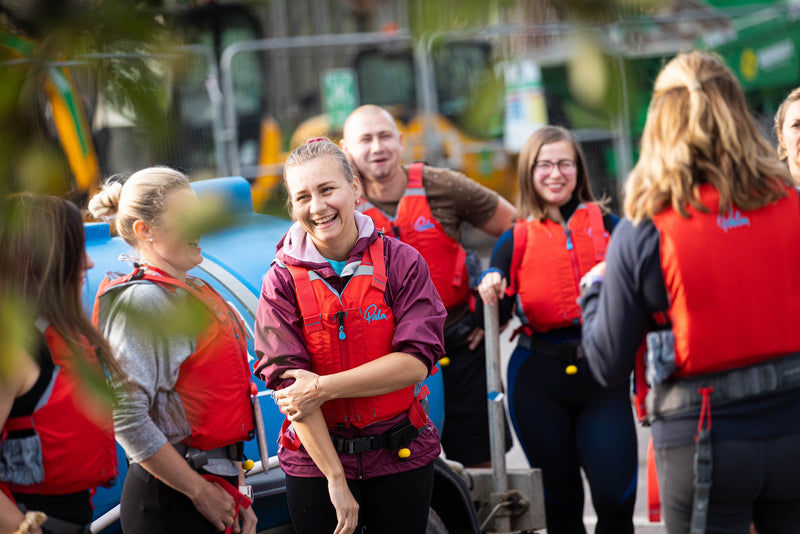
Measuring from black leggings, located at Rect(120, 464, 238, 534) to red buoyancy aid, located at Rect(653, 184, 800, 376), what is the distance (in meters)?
1.42

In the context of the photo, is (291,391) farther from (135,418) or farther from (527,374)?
(527,374)

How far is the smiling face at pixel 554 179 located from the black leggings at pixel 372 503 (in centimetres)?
157

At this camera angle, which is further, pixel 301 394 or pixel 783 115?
pixel 783 115

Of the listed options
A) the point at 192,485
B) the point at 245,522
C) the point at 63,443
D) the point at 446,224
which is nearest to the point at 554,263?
the point at 446,224

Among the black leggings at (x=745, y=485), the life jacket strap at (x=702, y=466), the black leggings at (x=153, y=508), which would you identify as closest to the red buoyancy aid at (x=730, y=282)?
the life jacket strap at (x=702, y=466)

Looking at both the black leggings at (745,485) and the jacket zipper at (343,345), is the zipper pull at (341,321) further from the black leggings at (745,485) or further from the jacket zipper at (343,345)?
the black leggings at (745,485)

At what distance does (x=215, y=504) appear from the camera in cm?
271

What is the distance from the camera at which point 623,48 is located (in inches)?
35.7

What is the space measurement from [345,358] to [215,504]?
545 millimetres

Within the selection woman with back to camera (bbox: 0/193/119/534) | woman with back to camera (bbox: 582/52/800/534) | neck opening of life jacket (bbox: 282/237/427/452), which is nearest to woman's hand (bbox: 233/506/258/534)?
neck opening of life jacket (bbox: 282/237/427/452)

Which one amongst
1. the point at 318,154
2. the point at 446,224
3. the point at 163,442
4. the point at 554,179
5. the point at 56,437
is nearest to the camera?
the point at 56,437

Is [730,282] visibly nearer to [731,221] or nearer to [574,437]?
[731,221]

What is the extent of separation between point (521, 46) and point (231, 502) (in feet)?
6.84

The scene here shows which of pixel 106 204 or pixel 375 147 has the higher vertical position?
pixel 375 147
